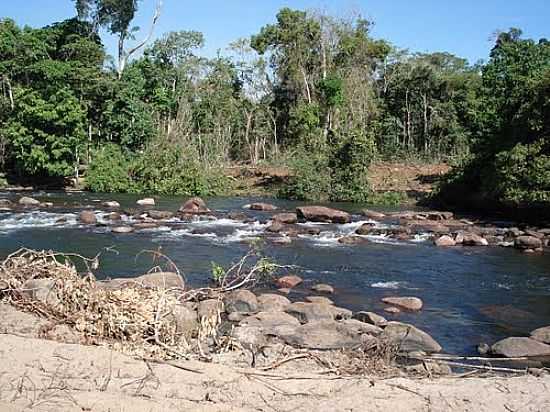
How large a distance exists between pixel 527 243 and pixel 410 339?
39.4ft

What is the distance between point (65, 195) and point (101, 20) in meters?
14.7

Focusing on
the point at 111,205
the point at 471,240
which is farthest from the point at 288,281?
the point at 111,205

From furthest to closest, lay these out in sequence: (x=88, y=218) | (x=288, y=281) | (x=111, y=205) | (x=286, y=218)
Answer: (x=111, y=205), (x=286, y=218), (x=88, y=218), (x=288, y=281)

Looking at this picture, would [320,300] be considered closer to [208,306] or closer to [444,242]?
[208,306]

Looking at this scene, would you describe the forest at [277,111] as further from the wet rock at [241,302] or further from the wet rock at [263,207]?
the wet rock at [241,302]

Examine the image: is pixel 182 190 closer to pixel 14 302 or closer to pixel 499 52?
pixel 499 52

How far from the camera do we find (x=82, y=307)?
8.04 meters

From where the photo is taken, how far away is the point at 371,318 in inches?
440

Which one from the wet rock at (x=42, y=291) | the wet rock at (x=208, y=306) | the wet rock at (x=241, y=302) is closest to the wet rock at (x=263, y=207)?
the wet rock at (x=241, y=302)

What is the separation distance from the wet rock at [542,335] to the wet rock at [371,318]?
2519mm

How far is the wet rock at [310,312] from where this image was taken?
11.3 meters

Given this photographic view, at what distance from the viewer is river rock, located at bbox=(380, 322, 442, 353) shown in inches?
390

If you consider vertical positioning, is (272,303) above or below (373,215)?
below

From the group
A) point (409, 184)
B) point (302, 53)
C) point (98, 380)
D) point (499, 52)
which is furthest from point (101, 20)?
point (98, 380)
